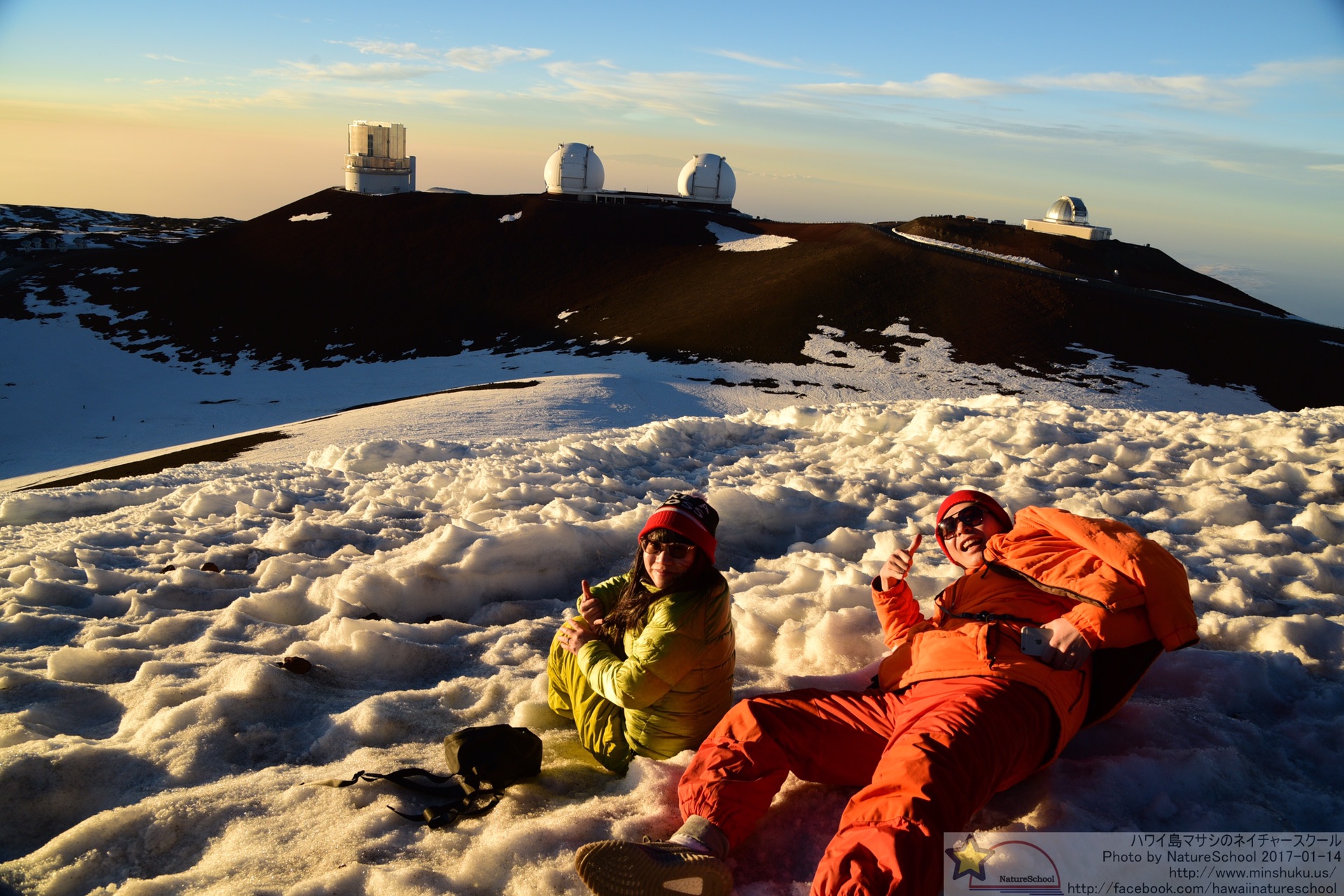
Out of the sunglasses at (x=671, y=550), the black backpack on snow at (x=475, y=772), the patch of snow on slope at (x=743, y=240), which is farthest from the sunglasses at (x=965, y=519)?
the patch of snow on slope at (x=743, y=240)

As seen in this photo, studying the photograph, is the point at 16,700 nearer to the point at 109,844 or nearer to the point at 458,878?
the point at 109,844

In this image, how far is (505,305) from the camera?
46.6 metres

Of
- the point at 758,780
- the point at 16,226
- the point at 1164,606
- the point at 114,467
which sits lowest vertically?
the point at 114,467

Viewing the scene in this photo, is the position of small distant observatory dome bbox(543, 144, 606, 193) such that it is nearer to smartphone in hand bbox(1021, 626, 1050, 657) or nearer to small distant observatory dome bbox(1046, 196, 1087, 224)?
small distant observatory dome bbox(1046, 196, 1087, 224)

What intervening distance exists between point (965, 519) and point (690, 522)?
177 centimetres

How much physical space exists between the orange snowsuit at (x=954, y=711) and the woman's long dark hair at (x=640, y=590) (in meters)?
0.68

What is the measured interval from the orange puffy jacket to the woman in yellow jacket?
3.29 feet

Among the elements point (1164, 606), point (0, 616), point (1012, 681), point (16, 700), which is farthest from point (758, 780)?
point (0, 616)

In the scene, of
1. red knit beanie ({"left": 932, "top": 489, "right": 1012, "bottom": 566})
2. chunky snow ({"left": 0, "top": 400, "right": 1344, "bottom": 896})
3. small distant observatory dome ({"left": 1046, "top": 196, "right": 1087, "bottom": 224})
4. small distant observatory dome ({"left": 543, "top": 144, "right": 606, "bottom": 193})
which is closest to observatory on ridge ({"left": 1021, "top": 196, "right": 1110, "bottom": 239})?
small distant observatory dome ({"left": 1046, "top": 196, "right": 1087, "bottom": 224})

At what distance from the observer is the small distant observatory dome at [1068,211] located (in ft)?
169

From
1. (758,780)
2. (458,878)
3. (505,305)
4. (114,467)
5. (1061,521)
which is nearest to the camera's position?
(458,878)

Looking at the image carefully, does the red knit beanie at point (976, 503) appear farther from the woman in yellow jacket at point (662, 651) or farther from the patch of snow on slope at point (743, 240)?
the patch of snow on slope at point (743, 240)

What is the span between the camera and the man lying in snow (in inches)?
119

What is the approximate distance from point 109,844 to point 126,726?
1.16 meters
